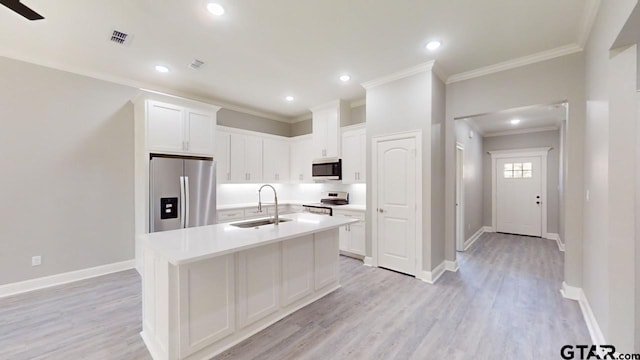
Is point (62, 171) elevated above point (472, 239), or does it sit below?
above

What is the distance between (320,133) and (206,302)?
399cm

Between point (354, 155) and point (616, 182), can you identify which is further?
point (354, 155)

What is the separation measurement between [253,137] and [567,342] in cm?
535

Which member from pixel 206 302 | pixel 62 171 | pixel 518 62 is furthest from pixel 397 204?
pixel 62 171

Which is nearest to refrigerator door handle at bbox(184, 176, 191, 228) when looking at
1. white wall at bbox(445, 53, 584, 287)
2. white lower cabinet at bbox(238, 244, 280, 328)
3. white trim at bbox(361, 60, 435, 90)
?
white lower cabinet at bbox(238, 244, 280, 328)

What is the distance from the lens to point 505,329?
2428 mm

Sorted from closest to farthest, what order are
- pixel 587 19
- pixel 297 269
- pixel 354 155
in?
pixel 587 19
pixel 297 269
pixel 354 155

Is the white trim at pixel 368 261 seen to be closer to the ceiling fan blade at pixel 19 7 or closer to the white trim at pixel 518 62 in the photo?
the white trim at pixel 518 62

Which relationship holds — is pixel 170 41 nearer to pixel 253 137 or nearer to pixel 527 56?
pixel 253 137

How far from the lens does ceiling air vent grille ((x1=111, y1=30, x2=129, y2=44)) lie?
9.18 feet

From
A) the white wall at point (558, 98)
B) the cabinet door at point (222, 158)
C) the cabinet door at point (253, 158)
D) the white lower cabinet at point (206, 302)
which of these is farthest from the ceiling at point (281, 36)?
the white lower cabinet at point (206, 302)

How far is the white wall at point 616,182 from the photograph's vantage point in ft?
5.67

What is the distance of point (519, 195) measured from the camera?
6820 mm

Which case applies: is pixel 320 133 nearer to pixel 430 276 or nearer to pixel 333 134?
pixel 333 134
